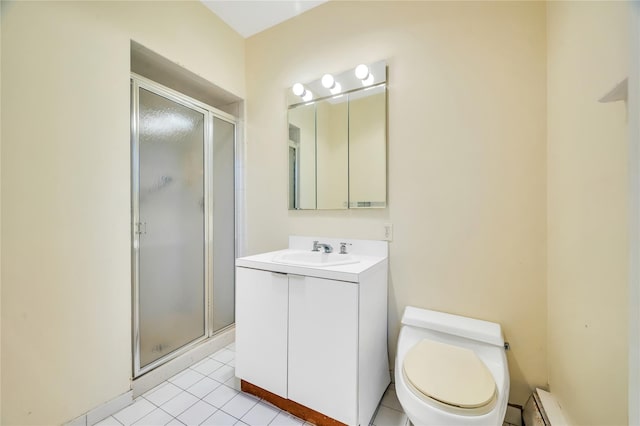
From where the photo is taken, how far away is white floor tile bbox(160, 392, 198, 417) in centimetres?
144

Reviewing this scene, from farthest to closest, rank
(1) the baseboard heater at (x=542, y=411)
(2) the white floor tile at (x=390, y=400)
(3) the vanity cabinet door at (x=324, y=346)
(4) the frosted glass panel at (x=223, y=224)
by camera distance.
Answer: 1. (4) the frosted glass panel at (x=223, y=224)
2. (2) the white floor tile at (x=390, y=400)
3. (3) the vanity cabinet door at (x=324, y=346)
4. (1) the baseboard heater at (x=542, y=411)

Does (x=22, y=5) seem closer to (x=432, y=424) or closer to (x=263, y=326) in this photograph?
(x=263, y=326)

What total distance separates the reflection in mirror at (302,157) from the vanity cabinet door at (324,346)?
30.4 inches

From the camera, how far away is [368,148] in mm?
1752

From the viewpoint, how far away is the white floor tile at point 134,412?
1383 mm

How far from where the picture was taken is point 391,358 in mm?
1672

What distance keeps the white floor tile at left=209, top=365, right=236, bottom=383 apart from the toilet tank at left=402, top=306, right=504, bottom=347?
1240mm

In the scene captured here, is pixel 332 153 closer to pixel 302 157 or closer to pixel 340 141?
pixel 340 141

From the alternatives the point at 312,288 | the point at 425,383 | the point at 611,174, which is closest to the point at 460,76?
the point at 611,174

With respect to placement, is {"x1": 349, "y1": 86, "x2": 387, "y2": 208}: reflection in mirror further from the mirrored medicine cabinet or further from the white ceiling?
the white ceiling

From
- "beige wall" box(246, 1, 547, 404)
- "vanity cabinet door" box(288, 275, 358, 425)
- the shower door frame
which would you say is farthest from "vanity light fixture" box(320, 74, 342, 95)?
"vanity cabinet door" box(288, 275, 358, 425)

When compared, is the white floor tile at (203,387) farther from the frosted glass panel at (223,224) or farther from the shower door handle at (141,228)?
the shower door handle at (141,228)

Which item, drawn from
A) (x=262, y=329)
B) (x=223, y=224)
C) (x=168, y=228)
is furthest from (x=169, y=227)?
(x=262, y=329)

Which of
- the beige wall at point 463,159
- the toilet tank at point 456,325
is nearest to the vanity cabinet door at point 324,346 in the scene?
the toilet tank at point 456,325
